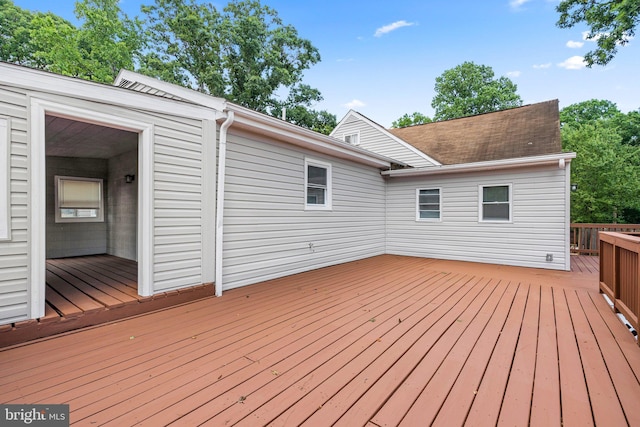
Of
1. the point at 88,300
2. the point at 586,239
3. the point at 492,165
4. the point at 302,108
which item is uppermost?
the point at 302,108

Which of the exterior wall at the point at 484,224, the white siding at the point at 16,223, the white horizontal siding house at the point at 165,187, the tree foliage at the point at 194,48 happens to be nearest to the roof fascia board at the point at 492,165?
the exterior wall at the point at 484,224

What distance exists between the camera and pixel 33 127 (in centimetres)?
267

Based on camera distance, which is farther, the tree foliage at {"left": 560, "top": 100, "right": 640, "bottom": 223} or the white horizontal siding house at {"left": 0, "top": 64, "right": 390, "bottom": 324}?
the tree foliage at {"left": 560, "top": 100, "right": 640, "bottom": 223}

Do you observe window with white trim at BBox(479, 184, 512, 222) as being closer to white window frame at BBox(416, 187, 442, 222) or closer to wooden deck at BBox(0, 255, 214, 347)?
white window frame at BBox(416, 187, 442, 222)

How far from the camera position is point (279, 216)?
5215mm

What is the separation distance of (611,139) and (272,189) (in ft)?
55.9

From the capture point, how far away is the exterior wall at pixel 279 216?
442cm

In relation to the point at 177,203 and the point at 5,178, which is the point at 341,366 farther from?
the point at 5,178

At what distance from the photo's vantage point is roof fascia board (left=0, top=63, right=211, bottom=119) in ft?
8.48

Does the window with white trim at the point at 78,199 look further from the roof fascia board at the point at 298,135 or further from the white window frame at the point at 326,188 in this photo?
the white window frame at the point at 326,188

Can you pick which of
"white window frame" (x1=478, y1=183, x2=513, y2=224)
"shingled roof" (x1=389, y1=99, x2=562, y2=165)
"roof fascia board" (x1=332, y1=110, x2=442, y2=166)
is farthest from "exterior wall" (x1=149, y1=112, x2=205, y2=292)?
"shingled roof" (x1=389, y1=99, x2=562, y2=165)

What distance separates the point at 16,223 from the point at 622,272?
6.58 metres

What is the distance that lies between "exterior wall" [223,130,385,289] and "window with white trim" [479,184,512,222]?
118 inches

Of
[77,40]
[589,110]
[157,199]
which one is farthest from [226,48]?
[589,110]
